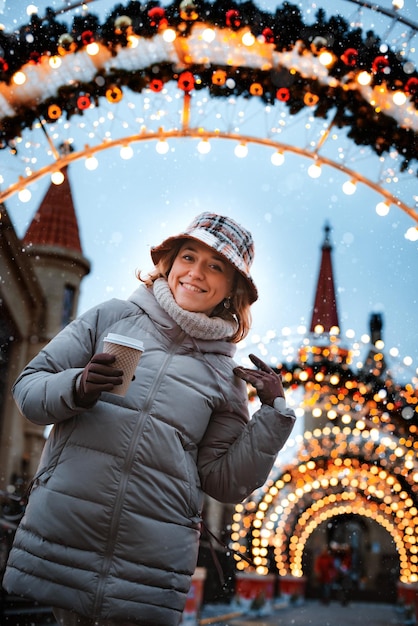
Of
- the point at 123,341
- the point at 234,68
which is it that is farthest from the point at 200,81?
the point at 123,341

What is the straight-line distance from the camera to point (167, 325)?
2.50m

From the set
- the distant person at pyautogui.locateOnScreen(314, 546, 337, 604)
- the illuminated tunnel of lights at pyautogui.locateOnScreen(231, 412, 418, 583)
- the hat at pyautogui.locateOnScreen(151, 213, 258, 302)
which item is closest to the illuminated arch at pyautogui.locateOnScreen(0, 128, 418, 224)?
the hat at pyautogui.locateOnScreen(151, 213, 258, 302)

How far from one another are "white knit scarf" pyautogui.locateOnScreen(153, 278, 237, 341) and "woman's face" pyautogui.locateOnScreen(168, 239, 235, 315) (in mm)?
60

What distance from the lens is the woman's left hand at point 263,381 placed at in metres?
2.44

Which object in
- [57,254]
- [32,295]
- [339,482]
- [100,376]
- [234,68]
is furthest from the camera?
[339,482]

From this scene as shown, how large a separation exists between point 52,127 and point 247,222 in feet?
5.52

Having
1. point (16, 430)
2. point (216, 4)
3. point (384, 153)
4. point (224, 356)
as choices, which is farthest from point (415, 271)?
point (16, 430)

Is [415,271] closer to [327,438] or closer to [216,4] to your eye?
[216,4]

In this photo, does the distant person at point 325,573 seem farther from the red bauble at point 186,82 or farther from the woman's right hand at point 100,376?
the woman's right hand at point 100,376

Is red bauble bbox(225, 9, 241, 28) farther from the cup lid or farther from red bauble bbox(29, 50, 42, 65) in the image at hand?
the cup lid

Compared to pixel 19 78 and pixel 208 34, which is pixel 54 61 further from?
pixel 208 34

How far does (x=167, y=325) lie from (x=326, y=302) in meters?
13.3

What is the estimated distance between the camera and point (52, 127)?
486 cm

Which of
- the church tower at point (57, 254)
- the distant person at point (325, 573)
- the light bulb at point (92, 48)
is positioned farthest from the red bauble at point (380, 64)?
the distant person at point (325, 573)
